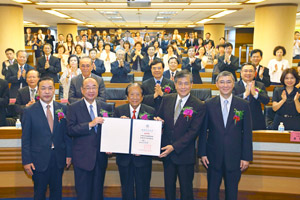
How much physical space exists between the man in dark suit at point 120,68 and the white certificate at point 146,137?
3.57 metres

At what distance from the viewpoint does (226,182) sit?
276 cm

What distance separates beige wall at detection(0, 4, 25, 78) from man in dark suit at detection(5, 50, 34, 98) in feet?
16.7

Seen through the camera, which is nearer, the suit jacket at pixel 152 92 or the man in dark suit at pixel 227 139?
the man in dark suit at pixel 227 139

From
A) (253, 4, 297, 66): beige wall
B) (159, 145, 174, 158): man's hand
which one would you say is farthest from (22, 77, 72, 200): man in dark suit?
(253, 4, 297, 66): beige wall

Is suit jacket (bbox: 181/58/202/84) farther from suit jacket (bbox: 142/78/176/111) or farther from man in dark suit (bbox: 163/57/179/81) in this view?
suit jacket (bbox: 142/78/176/111)

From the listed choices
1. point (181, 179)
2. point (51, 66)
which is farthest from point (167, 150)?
point (51, 66)

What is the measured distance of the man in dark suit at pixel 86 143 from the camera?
8.95 ft

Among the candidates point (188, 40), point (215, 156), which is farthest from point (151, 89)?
point (188, 40)

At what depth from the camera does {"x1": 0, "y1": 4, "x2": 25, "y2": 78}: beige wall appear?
31.9ft

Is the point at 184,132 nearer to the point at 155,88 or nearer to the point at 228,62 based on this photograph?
the point at 155,88

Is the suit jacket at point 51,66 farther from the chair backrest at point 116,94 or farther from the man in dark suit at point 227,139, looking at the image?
the man in dark suit at point 227,139

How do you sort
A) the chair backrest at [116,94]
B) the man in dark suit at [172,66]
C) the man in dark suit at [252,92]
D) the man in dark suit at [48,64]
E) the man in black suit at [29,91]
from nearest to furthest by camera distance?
the man in dark suit at [252,92], the man in black suit at [29,91], the man in dark suit at [172,66], the chair backrest at [116,94], the man in dark suit at [48,64]

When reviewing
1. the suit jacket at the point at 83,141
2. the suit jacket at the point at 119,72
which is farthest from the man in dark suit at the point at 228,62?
the suit jacket at the point at 83,141

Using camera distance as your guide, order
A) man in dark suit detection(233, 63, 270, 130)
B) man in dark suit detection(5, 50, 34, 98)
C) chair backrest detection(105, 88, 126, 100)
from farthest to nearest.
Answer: man in dark suit detection(5, 50, 34, 98), chair backrest detection(105, 88, 126, 100), man in dark suit detection(233, 63, 270, 130)
